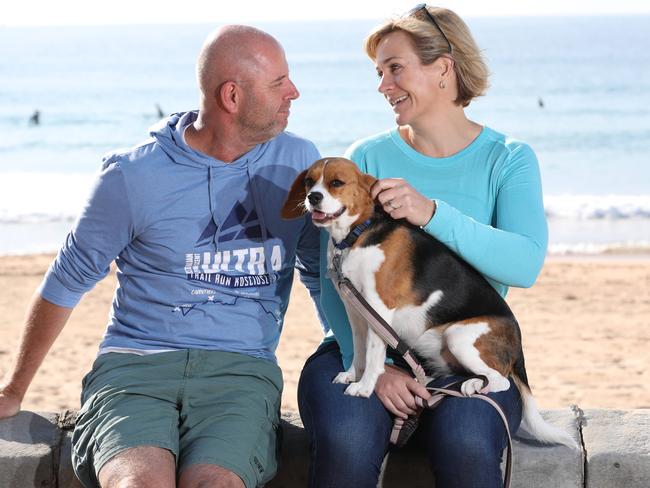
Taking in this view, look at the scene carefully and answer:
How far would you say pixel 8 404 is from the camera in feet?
11.1

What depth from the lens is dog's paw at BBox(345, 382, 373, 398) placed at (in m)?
3.07

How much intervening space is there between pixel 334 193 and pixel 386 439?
0.81 m

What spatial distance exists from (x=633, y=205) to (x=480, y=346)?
1508 centimetres

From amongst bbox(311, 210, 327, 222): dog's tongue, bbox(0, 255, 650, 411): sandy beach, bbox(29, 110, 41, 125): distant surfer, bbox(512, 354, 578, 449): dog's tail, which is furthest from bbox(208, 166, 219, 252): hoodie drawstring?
bbox(29, 110, 41, 125): distant surfer

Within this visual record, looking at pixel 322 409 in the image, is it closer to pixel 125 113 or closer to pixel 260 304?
pixel 260 304

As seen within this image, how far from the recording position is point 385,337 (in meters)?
3.11

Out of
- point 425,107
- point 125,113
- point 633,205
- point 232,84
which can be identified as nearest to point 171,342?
point 232,84

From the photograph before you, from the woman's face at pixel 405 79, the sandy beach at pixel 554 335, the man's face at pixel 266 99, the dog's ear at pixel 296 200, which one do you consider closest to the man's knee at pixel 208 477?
the dog's ear at pixel 296 200

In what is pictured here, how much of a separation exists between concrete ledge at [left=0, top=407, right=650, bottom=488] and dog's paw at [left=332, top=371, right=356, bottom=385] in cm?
26

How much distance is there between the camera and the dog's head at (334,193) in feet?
10.2

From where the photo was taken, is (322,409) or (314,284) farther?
(314,284)

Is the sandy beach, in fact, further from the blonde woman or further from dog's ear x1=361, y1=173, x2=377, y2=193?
dog's ear x1=361, y1=173, x2=377, y2=193

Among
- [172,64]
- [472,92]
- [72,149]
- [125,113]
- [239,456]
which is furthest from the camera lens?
[172,64]

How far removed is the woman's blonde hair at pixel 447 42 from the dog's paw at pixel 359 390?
120 centimetres
